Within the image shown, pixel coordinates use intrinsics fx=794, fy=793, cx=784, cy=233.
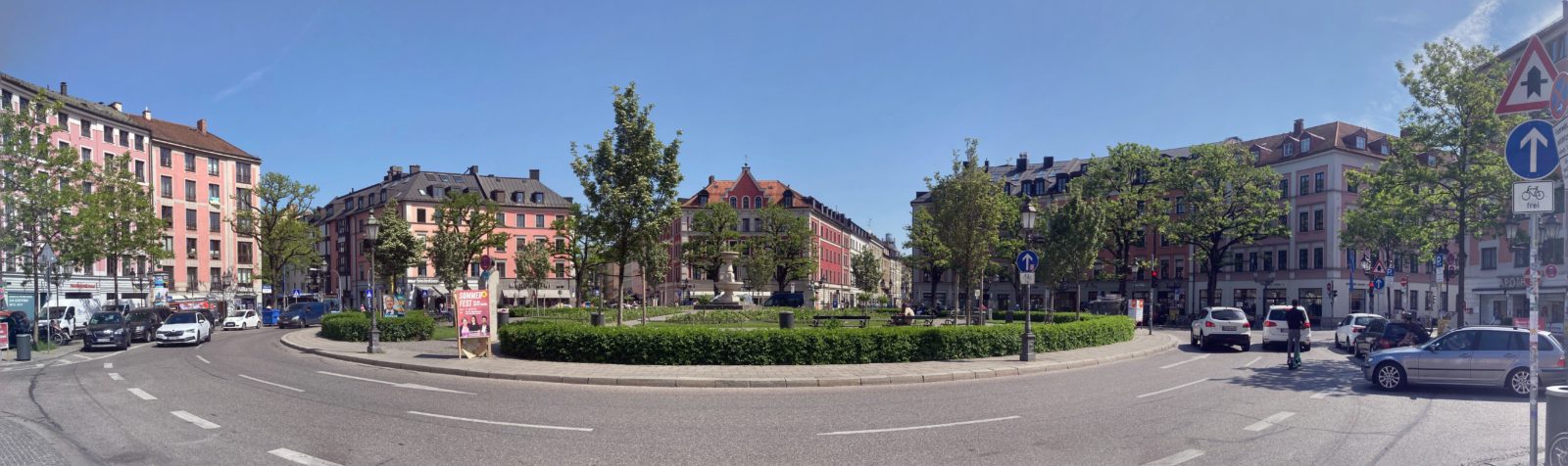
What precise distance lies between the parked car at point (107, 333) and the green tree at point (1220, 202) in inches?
2240

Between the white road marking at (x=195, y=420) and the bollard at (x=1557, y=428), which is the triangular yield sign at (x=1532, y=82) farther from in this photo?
the white road marking at (x=195, y=420)

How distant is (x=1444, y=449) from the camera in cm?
889

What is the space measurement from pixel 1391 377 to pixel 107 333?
36.6 meters

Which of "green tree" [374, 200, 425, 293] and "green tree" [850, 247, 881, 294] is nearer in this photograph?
"green tree" [374, 200, 425, 293]

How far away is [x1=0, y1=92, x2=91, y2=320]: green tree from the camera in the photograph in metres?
29.8

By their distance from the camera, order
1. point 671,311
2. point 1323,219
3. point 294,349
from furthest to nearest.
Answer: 1. point 1323,219
2. point 671,311
3. point 294,349

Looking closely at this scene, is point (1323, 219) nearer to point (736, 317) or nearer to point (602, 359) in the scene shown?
point (736, 317)

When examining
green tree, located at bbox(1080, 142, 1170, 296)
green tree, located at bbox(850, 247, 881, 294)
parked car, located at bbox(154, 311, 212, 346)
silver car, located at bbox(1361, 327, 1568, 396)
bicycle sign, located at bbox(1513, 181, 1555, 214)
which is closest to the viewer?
bicycle sign, located at bbox(1513, 181, 1555, 214)

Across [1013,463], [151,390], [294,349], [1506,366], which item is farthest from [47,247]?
[1506,366]

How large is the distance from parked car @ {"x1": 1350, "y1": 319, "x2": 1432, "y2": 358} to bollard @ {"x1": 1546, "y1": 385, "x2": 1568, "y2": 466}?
50.2 ft

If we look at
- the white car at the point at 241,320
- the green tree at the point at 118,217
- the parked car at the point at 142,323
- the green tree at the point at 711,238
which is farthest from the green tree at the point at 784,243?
the parked car at the point at 142,323

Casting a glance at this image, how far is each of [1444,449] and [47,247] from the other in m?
40.2

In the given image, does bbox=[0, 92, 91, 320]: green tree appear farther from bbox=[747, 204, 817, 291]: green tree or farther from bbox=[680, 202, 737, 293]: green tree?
bbox=[747, 204, 817, 291]: green tree

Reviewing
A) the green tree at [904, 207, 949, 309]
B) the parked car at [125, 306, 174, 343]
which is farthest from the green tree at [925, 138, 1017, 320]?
the parked car at [125, 306, 174, 343]
